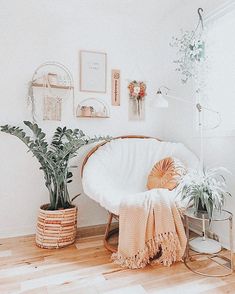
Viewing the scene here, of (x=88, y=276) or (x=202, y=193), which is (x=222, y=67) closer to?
(x=202, y=193)

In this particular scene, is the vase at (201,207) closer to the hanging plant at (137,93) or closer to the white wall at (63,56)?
the white wall at (63,56)

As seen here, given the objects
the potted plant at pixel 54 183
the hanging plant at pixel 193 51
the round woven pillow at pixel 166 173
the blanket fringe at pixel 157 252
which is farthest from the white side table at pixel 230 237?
the hanging plant at pixel 193 51

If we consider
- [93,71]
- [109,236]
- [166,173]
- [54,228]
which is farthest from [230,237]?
[93,71]

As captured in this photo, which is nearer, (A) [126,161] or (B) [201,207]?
(B) [201,207]

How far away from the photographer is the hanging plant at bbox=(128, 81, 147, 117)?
9.41 feet

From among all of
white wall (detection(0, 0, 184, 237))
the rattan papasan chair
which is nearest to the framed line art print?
white wall (detection(0, 0, 184, 237))

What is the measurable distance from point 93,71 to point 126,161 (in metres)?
1.03

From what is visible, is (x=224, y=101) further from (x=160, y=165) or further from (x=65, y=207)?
(x=65, y=207)

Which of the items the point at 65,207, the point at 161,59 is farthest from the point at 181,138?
the point at 65,207

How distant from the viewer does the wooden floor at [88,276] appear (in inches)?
62.9

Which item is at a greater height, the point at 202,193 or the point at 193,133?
the point at 193,133

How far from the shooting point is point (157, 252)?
6.26 feet

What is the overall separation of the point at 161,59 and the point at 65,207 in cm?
203

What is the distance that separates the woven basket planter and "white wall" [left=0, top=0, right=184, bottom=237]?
0.37m
